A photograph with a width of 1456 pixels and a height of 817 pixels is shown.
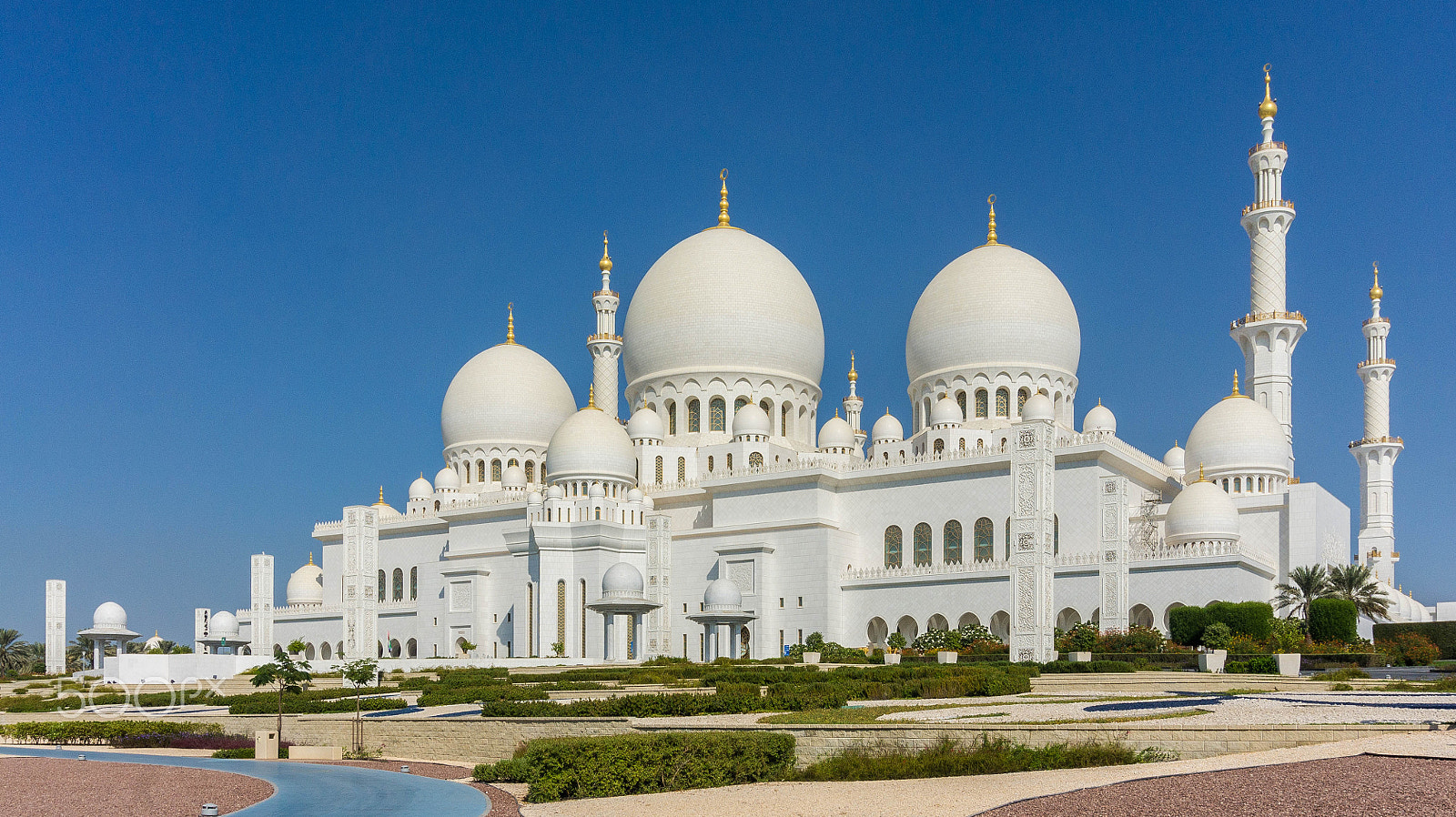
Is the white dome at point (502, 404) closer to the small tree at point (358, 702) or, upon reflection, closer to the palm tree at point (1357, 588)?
the small tree at point (358, 702)

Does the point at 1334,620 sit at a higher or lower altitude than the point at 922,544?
lower

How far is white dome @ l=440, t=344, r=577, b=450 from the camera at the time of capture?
5288cm

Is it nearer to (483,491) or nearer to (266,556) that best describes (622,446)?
(483,491)

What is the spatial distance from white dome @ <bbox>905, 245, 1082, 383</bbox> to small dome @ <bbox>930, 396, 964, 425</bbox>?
236 cm

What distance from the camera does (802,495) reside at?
4197 centimetres

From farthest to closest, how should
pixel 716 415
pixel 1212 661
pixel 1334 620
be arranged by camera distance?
1. pixel 716 415
2. pixel 1334 620
3. pixel 1212 661

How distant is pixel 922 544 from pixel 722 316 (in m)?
12.3

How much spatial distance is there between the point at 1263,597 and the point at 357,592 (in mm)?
29872

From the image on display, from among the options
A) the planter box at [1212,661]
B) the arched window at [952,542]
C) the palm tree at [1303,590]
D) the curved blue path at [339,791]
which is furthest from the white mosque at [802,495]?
the curved blue path at [339,791]

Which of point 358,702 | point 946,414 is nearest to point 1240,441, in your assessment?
point 946,414

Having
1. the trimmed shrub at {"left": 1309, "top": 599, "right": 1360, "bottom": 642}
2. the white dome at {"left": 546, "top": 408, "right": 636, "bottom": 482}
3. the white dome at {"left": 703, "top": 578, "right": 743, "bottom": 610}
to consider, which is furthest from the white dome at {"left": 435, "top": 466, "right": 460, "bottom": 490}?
the trimmed shrub at {"left": 1309, "top": 599, "right": 1360, "bottom": 642}

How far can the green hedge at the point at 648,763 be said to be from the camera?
11.5 metres

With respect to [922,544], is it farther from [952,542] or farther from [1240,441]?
[1240,441]

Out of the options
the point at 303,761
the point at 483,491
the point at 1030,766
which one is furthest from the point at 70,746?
the point at 483,491
